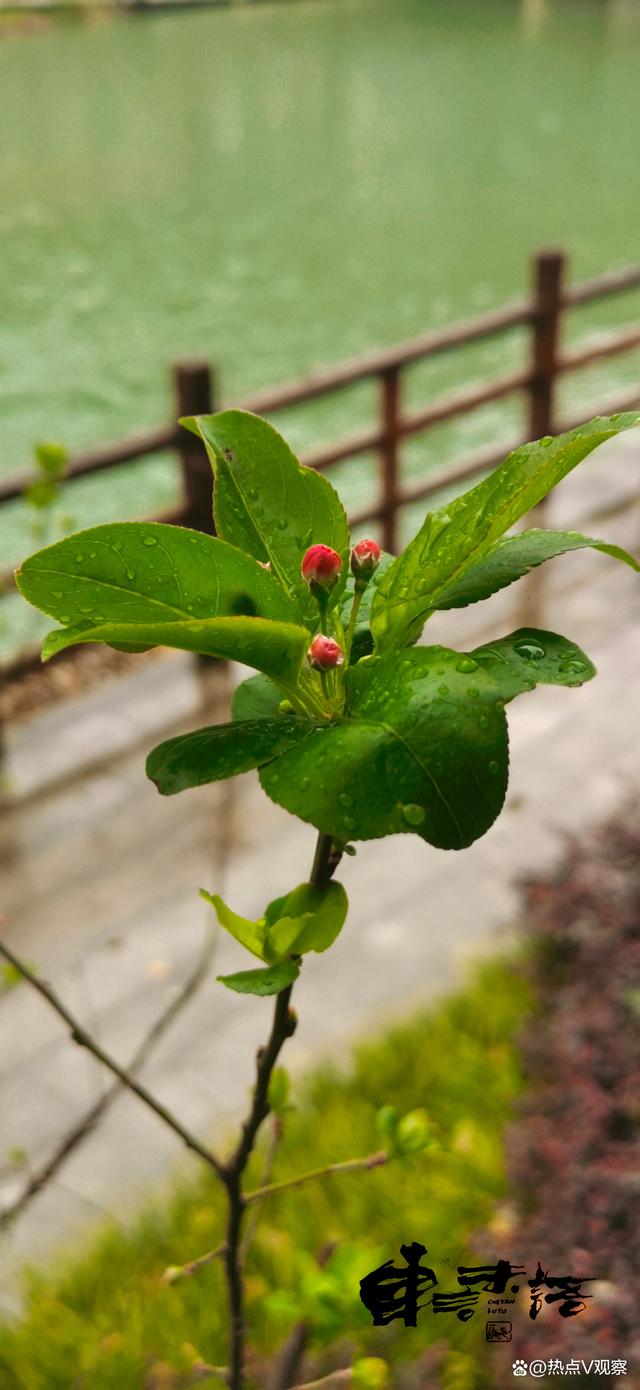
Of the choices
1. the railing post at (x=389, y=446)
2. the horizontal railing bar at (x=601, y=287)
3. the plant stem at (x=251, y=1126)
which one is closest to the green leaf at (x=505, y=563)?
the plant stem at (x=251, y=1126)

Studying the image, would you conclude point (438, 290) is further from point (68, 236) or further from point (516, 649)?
point (516, 649)

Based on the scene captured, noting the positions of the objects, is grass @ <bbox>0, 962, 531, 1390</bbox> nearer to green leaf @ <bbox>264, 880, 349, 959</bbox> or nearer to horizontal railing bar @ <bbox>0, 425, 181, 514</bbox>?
green leaf @ <bbox>264, 880, 349, 959</bbox>

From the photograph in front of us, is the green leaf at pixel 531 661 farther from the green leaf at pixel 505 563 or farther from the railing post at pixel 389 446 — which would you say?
the railing post at pixel 389 446

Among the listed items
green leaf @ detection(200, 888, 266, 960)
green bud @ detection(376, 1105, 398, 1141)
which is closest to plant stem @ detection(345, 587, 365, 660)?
green leaf @ detection(200, 888, 266, 960)

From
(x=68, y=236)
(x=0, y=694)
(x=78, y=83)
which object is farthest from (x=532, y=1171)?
(x=78, y=83)

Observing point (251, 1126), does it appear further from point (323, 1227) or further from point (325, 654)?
point (323, 1227)
